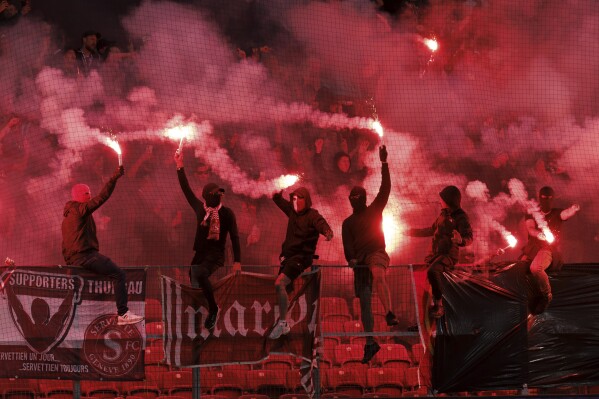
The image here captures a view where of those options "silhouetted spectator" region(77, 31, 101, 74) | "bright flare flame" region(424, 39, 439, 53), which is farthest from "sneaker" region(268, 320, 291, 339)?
"bright flare flame" region(424, 39, 439, 53)

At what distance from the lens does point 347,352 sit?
38.9 feet

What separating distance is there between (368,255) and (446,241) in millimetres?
934

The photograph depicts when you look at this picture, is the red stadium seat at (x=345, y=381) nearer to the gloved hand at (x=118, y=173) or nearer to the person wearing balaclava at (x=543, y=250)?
the person wearing balaclava at (x=543, y=250)

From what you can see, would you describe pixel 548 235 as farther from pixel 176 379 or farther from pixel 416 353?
pixel 176 379

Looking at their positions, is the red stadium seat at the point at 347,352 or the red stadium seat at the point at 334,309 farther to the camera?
the red stadium seat at the point at 334,309

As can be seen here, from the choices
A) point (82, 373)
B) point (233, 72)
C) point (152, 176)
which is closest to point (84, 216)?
point (82, 373)

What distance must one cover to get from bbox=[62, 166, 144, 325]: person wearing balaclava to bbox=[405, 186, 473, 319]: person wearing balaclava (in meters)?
3.44

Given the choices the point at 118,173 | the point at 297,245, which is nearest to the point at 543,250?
the point at 297,245

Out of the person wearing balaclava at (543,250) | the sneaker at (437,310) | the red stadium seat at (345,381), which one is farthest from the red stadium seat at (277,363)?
the person wearing balaclava at (543,250)

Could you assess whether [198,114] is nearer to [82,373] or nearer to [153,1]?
[153,1]

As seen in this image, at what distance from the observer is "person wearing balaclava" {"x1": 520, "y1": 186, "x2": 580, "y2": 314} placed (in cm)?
1009

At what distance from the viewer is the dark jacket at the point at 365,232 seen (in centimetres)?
1013

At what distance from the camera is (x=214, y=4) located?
15.9 meters

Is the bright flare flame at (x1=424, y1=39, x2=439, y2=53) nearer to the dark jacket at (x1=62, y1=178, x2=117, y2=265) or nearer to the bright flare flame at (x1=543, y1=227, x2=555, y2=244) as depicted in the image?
the bright flare flame at (x1=543, y1=227, x2=555, y2=244)
